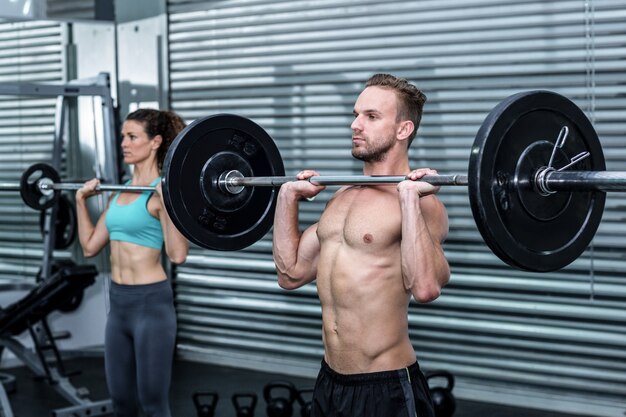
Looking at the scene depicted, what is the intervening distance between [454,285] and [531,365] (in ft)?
1.75

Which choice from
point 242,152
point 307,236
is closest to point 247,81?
point 242,152

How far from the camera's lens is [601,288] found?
4449 mm

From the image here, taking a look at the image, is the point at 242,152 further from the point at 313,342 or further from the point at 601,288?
the point at 313,342

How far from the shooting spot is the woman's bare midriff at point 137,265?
3.58 m

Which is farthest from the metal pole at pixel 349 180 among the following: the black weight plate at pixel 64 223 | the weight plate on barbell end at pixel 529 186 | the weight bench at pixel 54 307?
the black weight plate at pixel 64 223

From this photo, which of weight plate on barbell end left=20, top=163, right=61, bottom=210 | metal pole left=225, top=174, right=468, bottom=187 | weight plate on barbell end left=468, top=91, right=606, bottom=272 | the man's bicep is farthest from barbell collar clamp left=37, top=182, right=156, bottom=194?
weight plate on barbell end left=468, top=91, right=606, bottom=272

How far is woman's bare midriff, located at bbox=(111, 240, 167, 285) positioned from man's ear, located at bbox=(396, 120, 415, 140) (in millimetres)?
1348

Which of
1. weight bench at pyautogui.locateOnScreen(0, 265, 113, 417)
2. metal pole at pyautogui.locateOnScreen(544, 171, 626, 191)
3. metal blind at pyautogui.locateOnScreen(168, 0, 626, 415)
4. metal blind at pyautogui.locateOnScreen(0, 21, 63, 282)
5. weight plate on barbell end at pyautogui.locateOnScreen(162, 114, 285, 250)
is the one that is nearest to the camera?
metal pole at pyautogui.locateOnScreen(544, 171, 626, 191)

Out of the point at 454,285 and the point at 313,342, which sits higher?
the point at 454,285

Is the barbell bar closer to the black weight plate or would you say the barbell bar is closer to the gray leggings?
the gray leggings

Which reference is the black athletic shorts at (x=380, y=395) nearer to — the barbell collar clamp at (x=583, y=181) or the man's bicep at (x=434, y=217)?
the man's bicep at (x=434, y=217)

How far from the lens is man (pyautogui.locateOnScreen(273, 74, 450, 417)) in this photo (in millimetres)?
2484

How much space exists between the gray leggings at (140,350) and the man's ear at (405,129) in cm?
132

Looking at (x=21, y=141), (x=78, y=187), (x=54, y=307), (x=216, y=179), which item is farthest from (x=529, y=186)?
(x=21, y=141)
